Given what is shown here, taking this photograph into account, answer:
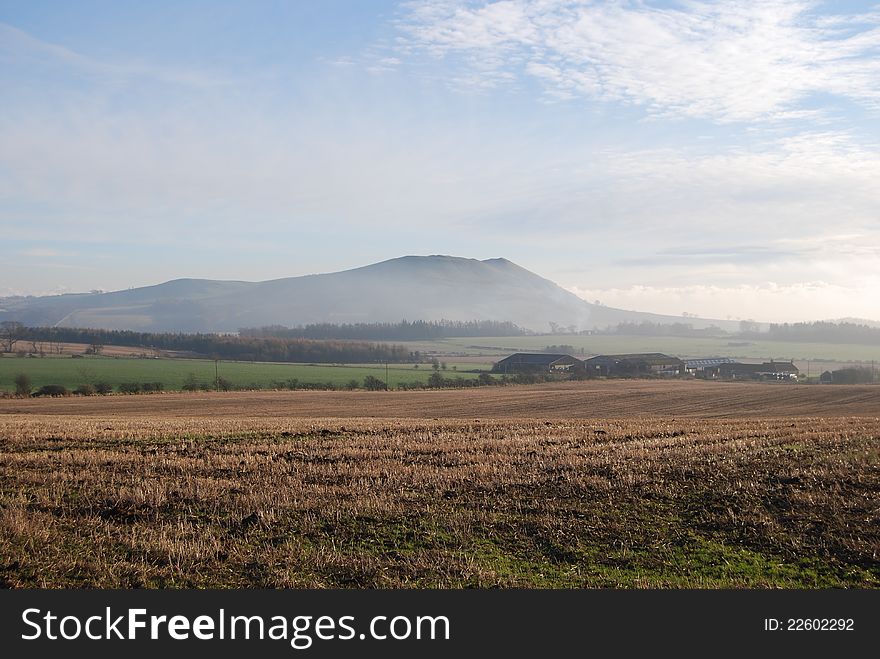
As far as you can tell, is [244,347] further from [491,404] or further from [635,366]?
[491,404]

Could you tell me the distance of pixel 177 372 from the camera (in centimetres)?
9919

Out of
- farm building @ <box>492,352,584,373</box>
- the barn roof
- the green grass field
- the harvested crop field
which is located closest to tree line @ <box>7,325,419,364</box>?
the green grass field

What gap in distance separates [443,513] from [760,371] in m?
120

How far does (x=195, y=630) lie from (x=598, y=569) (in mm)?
5393

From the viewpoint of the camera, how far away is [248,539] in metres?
11.8

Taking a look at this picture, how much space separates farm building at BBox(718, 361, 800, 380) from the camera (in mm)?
118750

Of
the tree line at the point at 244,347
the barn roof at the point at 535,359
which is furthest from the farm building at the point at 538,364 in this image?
the tree line at the point at 244,347

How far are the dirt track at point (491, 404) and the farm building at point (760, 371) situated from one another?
3324 centimetres

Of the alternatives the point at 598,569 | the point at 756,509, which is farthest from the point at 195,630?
the point at 756,509

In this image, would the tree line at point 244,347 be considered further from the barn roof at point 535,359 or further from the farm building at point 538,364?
the farm building at point 538,364

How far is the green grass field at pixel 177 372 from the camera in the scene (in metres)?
86.8

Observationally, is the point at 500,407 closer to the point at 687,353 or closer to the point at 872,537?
the point at 872,537

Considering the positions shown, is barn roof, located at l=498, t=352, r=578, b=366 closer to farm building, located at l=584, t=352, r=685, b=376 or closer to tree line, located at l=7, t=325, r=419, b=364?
farm building, located at l=584, t=352, r=685, b=376

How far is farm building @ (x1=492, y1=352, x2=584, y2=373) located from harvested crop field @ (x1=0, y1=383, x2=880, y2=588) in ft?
330
